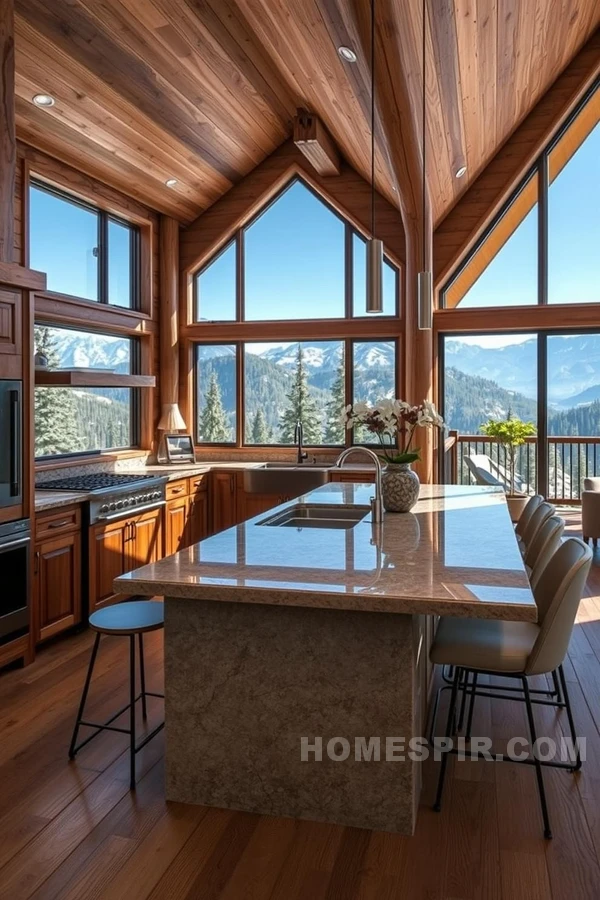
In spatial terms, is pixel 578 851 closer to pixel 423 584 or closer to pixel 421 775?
pixel 421 775

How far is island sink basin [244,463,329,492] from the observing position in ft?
20.7

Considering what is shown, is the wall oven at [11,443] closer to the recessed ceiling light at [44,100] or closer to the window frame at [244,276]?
the recessed ceiling light at [44,100]

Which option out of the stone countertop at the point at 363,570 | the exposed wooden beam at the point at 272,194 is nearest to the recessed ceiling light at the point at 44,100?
the exposed wooden beam at the point at 272,194

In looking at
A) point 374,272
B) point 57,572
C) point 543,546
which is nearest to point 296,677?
point 543,546

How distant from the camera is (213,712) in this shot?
240 cm

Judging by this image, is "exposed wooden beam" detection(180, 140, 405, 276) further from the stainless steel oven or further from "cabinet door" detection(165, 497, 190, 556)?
the stainless steel oven

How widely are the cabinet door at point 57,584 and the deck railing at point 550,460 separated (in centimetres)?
390

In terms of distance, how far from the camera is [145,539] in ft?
17.3

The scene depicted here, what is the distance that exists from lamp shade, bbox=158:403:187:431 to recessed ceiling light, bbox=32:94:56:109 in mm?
2933

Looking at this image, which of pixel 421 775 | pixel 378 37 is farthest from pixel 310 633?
pixel 378 37

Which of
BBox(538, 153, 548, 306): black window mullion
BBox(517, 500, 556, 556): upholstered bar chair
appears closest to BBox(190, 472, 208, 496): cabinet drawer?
BBox(517, 500, 556, 556): upholstered bar chair

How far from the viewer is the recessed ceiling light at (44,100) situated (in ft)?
15.1

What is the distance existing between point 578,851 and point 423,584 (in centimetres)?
96

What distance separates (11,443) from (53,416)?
1.76 metres
